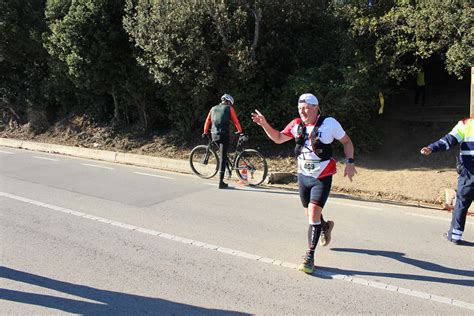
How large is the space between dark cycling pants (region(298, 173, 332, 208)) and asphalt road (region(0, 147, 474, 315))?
31.6 inches

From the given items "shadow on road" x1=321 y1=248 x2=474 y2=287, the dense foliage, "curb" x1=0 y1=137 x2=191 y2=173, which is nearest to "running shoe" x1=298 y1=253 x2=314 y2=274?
"shadow on road" x1=321 y1=248 x2=474 y2=287

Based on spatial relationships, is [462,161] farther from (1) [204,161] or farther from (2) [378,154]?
(2) [378,154]

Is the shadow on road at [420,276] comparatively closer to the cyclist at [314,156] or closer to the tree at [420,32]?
the cyclist at [314,156]

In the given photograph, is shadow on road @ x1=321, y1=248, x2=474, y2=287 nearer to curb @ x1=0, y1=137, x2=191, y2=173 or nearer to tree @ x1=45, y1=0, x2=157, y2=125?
curb @ x1=0, y1=137, x2=191, y2=173

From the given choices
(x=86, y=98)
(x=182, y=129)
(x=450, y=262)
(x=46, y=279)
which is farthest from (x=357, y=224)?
(x=86, y=98)

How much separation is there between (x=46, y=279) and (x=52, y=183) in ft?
17.9

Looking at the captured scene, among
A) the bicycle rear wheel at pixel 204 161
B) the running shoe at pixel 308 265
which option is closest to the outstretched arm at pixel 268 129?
the running shoe at pixel 308 265

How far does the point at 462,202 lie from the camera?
5.77 meters

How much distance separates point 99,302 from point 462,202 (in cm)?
462

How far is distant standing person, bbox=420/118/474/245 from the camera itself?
18.4 ft

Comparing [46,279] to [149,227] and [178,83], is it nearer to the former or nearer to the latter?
[149,227]

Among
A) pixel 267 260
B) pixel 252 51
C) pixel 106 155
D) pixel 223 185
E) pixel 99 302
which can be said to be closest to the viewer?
pixel 99 302

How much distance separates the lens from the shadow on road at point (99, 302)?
13.1 ft

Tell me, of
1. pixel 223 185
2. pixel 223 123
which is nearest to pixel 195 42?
pixel 223 123
